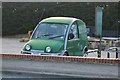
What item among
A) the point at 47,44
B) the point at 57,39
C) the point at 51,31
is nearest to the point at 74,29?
the point at 51,31

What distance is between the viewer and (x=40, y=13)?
52.5 m

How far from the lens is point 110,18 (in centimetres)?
5000

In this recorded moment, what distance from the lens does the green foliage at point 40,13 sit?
163ft

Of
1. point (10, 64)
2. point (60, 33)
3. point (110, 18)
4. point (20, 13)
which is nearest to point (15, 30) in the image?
point (20, 13)

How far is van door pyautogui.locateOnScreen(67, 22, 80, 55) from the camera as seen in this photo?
12734mm

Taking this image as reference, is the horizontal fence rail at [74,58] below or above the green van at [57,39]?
below

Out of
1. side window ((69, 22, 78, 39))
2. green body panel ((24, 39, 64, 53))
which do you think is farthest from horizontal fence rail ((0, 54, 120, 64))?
side window ((69, 22, 78, 39))

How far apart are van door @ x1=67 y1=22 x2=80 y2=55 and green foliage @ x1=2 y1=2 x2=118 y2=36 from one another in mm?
35579

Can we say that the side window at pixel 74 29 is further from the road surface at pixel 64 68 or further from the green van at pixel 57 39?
the road surface at pixel 64 68

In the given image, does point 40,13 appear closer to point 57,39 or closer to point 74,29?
point 74,29

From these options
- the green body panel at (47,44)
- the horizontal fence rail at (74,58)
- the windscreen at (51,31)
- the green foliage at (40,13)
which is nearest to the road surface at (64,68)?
the horizontal fence rail at (74,58)

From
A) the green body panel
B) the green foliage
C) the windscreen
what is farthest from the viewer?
the green foliage

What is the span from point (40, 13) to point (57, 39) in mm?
40274

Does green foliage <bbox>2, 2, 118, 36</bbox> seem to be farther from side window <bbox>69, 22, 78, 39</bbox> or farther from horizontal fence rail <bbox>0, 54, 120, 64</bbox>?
horizontal fence rail <bbox>0, 54, 120, 64</bbox>
